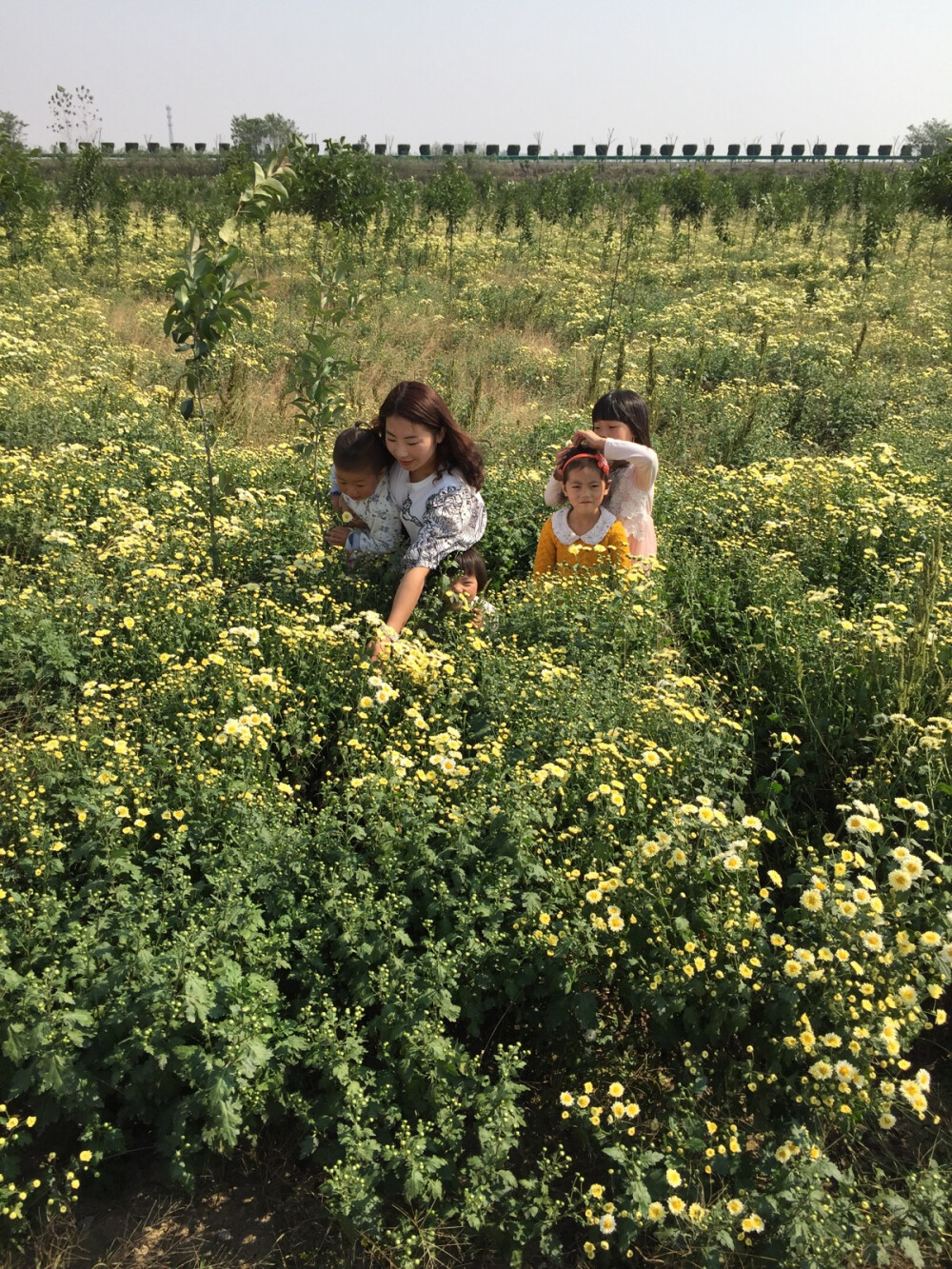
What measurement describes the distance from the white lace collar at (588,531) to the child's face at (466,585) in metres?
0.58

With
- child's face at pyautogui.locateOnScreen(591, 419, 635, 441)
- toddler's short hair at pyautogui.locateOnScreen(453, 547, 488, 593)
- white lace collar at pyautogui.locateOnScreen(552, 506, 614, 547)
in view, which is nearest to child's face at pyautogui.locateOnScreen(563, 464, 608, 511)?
white lace collar at pyautogui.locateOnScreen(552, 506, 614, 547)

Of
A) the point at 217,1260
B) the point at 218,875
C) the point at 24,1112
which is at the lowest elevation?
the point at 217,1260

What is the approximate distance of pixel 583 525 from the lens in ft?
15.6

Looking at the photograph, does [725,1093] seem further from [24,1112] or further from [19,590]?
[19,590]

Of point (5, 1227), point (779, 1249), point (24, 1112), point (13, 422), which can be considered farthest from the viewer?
point (13, 422)

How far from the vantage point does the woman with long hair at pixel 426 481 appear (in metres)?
4.13

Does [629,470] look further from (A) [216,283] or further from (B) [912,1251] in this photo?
(B) [912,1251]

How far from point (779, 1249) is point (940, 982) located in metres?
0.89

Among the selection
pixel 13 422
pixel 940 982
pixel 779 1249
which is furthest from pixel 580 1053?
pixel 13 422

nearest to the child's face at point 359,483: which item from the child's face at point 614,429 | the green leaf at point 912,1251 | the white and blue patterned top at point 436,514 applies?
the white and blue patterned top at point 436,514

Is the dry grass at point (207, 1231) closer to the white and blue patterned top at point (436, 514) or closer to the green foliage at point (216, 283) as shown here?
the white and blue patterned top at point (436, 514)

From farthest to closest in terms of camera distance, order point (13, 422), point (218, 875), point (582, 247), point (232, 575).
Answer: point (582, 247)
point (13, 422)
point (232, 575)
point (218, 875)

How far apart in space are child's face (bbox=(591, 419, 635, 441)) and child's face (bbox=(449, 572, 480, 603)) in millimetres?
1093

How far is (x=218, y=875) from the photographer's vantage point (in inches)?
102
